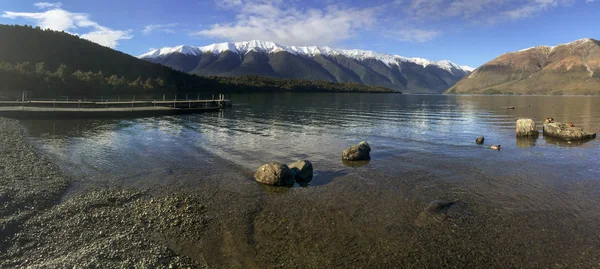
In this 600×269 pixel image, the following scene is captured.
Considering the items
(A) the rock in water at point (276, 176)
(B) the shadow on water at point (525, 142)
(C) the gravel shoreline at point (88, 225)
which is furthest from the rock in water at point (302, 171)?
(B) the shadow on water at point (525, 142)

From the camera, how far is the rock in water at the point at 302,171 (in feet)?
61.5

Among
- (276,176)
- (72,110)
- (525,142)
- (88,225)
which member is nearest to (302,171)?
(276,176)

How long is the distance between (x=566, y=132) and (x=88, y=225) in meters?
42.0

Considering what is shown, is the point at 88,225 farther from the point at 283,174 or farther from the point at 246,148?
the point at 246,148

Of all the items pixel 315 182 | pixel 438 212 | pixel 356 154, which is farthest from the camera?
pixel 356 154

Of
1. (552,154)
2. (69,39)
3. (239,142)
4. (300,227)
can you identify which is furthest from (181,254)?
(69,39)

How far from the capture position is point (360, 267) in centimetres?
989

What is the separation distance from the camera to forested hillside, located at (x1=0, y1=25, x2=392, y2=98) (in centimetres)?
10131

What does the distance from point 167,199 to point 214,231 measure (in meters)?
4.38

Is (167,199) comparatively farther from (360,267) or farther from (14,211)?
(360,267)

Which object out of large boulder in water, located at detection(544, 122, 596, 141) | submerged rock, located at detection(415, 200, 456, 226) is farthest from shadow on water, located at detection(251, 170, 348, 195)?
large boulder in water, located at detection(544, 122, 596, 141)

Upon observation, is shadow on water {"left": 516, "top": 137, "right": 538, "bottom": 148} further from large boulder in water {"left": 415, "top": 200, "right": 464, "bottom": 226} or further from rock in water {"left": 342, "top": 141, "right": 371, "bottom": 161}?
large boulder in water {"left": 415, "top": 200, "right": 464, "bottom": 226}

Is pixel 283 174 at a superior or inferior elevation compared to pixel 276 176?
superior

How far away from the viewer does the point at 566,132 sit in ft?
112
